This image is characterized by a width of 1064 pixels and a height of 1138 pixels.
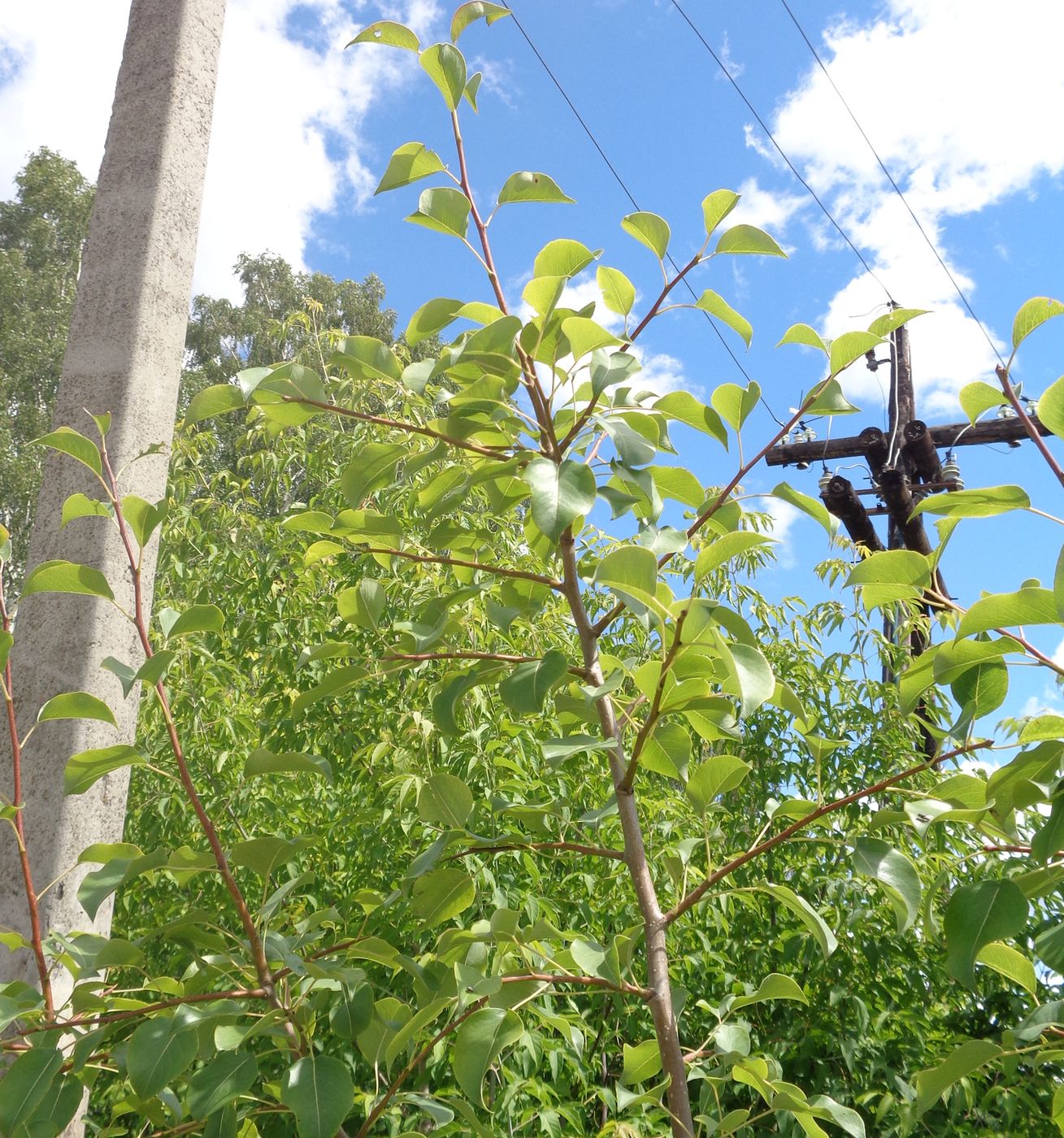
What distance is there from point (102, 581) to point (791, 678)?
210 centimetres

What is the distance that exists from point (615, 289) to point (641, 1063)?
612mm

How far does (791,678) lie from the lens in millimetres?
2639

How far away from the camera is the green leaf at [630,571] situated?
0.64 m

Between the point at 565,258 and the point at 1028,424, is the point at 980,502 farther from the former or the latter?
the point at 565,258

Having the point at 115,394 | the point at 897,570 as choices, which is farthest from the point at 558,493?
the point at 115,394

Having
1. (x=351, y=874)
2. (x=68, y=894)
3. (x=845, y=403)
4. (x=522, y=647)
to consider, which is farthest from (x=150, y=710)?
(x=845, y=403)

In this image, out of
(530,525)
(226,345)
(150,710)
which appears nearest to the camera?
(530,525)

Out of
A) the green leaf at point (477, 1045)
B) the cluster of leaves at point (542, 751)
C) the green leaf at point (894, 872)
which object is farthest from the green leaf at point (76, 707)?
the green leaf at point (894, 872)

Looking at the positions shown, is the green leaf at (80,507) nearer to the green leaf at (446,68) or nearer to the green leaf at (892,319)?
the green leaf at (446,68)

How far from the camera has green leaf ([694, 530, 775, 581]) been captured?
0.67 metres

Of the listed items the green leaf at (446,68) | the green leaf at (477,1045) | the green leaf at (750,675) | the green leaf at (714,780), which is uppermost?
the green leaf at (446,68)

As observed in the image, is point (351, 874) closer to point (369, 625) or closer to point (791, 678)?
point (791, 678)

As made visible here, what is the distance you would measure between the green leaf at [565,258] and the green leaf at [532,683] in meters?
0.30

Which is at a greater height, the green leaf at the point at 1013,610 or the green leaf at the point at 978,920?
the green leaf at the point at 1013,610
